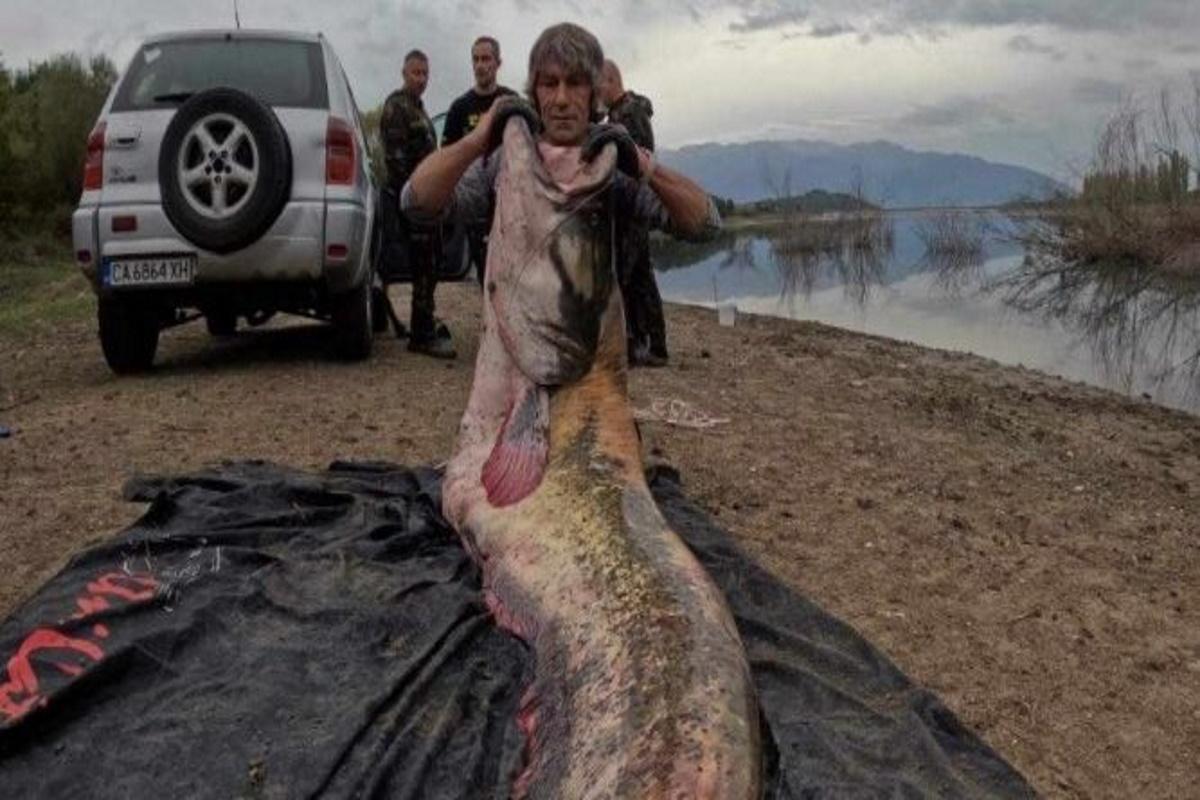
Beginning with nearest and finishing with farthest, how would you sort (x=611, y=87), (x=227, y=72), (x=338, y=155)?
(x=338, y=155)
(x=227, y=72)
(x=611, y=87)

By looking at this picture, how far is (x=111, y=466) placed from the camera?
5578 millimetres

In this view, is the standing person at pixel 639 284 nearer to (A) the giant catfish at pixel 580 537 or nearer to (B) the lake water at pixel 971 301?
(A) the giant catfish at pixel 580 537

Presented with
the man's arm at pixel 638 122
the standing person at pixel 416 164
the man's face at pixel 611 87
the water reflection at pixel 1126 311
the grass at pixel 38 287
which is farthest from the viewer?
the grass at pixel 38 287

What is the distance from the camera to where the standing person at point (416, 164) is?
849 cm

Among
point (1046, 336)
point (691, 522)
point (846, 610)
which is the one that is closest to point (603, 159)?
point (691, 522)

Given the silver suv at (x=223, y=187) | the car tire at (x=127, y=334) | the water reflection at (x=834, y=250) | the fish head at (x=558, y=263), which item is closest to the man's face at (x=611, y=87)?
the silver suv at (x=223, y=187)

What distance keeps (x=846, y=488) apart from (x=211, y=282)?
13.0 feet

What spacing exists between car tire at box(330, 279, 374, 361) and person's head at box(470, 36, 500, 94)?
5.60 ft

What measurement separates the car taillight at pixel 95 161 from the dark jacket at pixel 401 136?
2185 millimetres

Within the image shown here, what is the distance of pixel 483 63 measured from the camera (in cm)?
842

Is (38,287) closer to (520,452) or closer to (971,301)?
(971,301)

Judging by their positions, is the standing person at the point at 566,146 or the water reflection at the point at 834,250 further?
the water reflection at the point at 834,250

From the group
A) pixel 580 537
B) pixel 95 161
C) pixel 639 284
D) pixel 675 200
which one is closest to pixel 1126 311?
pixel 639 284

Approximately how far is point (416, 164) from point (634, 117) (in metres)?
1.70
